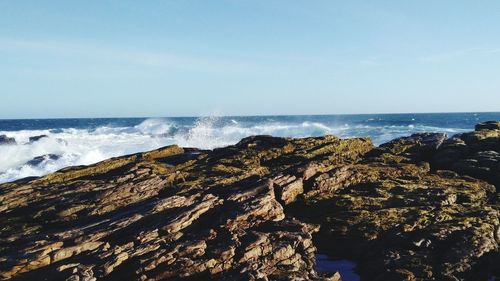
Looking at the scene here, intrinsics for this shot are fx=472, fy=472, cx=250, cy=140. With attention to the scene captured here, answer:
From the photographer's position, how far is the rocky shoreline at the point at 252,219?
14.0 m

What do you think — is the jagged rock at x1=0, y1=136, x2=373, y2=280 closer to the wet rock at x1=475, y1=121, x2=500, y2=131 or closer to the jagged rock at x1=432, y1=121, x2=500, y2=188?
the jagged rock at x1=432, y1=121, x2=500, y2=188

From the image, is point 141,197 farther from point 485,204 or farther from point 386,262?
point 485,204

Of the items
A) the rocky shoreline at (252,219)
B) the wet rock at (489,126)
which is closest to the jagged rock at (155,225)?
the rocky shoreline at (252,219)

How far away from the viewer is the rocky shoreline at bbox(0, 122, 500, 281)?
14.0 metres

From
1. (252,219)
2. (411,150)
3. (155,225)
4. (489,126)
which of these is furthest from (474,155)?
(155,225)

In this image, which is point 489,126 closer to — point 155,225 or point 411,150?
point 411,150

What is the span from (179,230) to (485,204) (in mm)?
12508

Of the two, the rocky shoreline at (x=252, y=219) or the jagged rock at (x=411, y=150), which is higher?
the jagged rock at (x=411, y=150)

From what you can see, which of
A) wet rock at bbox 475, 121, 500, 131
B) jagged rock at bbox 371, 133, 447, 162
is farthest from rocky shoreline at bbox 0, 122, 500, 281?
wet rock at bbox 475, 121, 500, 131

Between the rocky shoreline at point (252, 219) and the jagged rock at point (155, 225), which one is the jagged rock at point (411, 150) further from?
the jagged rock at point (155, 225)

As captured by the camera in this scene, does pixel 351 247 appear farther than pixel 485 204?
No

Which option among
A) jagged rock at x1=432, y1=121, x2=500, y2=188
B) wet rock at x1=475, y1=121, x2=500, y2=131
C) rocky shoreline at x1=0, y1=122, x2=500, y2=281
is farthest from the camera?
wet rock at x1=475, y1=121, x2=500, y2=131

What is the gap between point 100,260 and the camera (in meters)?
13.7

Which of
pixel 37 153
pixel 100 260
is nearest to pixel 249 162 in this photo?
pixel 100 260
